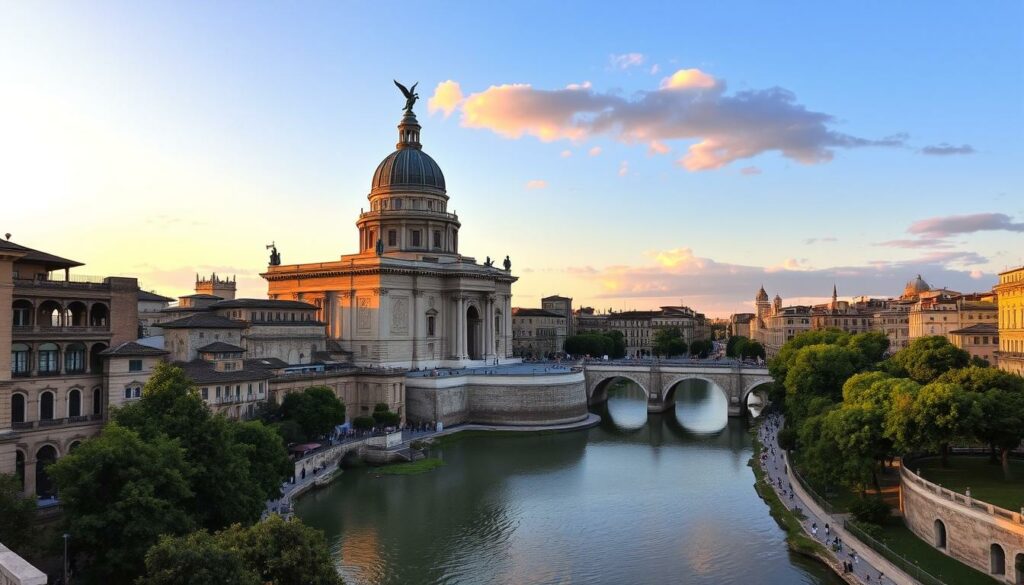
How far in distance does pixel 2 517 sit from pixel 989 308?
99.7m

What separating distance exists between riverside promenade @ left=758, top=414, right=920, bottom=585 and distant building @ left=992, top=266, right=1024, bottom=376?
1985 centimetres

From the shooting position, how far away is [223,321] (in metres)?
52.3

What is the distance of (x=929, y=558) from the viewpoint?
96.1ft

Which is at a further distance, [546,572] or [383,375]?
[383,375]

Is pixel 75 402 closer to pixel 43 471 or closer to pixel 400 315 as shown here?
pixel 43 471

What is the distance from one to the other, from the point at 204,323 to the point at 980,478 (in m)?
44.0

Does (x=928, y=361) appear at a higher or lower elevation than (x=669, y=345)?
higher

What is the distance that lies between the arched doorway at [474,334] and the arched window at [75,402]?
156 ft

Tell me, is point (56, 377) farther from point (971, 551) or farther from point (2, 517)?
point (971, 551)

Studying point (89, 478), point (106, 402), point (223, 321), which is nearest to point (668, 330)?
point (223, 321)

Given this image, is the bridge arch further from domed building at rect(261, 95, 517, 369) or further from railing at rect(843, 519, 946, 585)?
railing at rect(843, 519, 946, 585)

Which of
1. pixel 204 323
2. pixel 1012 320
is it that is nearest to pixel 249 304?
pixel 204 323

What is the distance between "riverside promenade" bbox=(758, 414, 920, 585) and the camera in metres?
28.7

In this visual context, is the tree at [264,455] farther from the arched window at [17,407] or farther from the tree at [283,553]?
the tree at [283,553]
